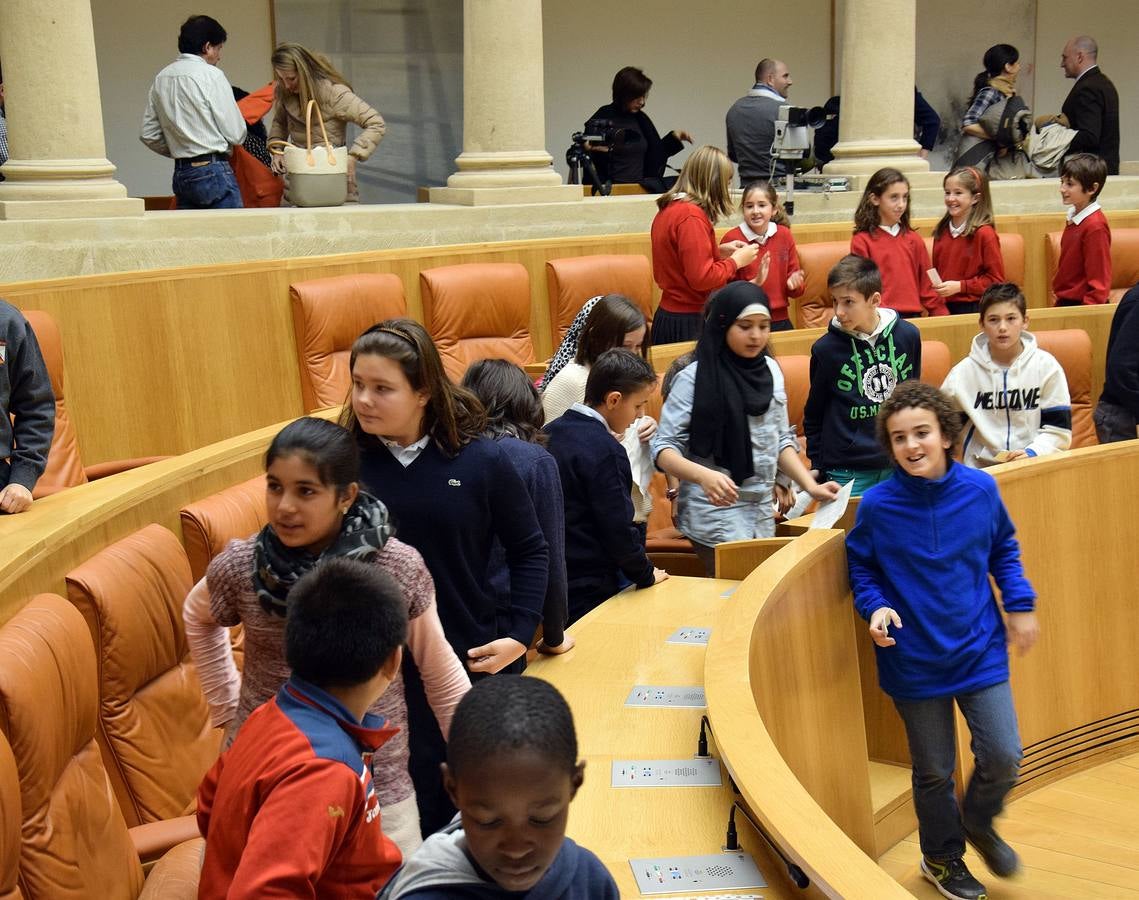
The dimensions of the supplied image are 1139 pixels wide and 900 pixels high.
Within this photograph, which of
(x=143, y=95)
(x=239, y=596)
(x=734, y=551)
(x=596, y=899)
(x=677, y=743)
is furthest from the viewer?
(x=143, y=95)

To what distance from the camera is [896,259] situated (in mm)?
6809

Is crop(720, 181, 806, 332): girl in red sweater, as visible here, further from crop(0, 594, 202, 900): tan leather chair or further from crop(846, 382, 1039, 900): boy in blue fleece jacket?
crop(0, 594, 202, 900): tan leather chair

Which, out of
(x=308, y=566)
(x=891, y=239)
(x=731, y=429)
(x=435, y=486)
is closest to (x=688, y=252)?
(x=891, y=239)

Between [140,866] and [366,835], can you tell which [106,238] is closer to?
[140,866]

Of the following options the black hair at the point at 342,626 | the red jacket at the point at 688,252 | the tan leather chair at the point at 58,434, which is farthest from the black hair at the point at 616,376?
the red jacket at the point at 688,252

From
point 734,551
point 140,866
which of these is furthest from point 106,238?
point 140,866

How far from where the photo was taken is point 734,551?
4141 mm

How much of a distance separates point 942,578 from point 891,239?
3.55 meters

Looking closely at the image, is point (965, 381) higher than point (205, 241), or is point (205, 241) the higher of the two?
point (205, 241)

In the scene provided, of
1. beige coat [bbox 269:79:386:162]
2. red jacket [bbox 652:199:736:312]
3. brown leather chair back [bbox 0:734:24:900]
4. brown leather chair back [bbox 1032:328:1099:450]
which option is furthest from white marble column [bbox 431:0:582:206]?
brown leather chair back [bbox 0:734:24:900]

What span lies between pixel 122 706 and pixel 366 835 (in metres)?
1.30

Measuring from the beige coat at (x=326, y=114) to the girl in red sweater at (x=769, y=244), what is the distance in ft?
7.61

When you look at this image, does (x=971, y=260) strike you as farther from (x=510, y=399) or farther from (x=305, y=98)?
(x=510, y=399)

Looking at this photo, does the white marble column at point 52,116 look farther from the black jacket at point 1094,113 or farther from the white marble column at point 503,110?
the black jacket at point 1094,113
